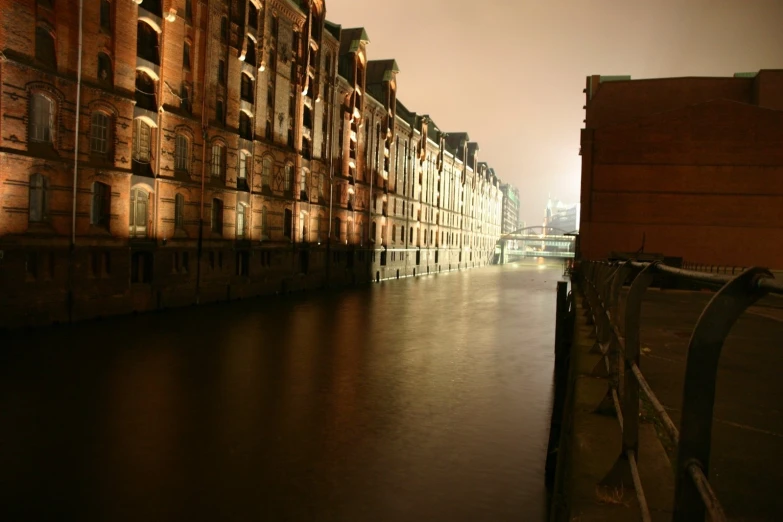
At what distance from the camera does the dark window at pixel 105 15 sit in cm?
2150

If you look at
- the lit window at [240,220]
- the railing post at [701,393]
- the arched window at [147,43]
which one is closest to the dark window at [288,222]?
the lit window at [240,220]

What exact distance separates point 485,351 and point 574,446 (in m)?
15.2

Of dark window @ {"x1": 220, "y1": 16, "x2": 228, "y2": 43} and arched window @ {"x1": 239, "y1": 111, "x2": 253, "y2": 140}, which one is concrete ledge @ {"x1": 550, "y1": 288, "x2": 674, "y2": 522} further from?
arched window @ {"x1": 239, "y1": 111, "x2": 253, "y2": 140}

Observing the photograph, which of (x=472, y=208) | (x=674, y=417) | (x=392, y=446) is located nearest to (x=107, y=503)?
(x=392, y=446)

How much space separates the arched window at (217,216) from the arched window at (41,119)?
31.8ft

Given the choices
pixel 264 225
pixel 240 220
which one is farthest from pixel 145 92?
pixel 264 225

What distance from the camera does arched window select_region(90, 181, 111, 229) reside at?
70.2 ft

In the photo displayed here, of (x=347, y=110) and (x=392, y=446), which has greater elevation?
(x=347, y=110)

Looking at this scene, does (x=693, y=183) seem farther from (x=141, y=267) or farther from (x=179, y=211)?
(x=141, y=267)

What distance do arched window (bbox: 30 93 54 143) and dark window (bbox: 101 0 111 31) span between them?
4.13m

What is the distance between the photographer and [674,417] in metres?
5.02

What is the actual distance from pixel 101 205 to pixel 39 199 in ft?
8.88

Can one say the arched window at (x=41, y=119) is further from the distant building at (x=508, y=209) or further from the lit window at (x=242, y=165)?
the distant building at (x=508, y=209)

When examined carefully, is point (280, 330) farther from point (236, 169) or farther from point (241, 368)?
point (236, 169)
